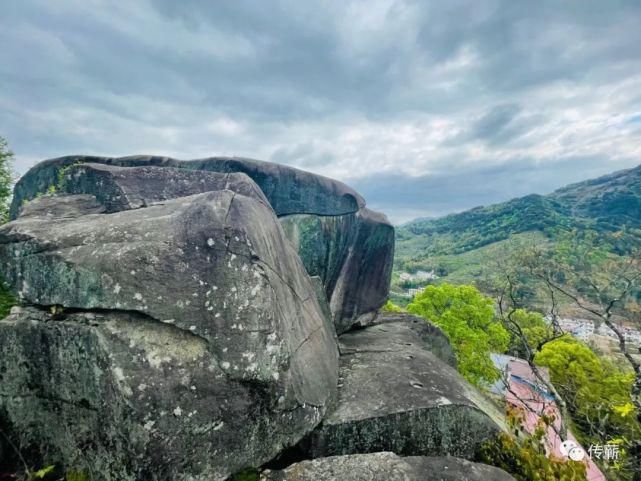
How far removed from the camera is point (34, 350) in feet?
16.7

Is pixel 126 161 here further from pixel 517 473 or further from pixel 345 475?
pixel 517 473

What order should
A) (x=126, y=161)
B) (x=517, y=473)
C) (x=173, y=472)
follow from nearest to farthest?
(x=173, y=472), (x=517, y=473), (x=126, y=161)

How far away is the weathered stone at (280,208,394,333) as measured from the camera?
12.3 meters

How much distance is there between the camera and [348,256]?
44.7 ft

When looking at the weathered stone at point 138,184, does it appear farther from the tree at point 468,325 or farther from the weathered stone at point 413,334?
the tree at point 468,325

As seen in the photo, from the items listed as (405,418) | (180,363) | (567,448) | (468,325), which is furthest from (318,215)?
(468,325)

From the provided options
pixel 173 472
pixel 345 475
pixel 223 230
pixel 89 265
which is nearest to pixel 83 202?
pixel 89 265

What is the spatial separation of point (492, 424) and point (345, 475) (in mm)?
3416

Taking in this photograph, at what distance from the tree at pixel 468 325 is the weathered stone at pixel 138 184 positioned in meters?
24.5

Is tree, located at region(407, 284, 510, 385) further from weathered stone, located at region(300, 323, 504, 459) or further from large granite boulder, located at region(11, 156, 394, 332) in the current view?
weathered stone, located at region(300, 323, 504, 459)

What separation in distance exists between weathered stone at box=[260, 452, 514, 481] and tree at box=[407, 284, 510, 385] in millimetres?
23337

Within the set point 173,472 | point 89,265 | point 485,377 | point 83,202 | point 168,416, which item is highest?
point 83,202

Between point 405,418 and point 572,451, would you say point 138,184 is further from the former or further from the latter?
point 572,451

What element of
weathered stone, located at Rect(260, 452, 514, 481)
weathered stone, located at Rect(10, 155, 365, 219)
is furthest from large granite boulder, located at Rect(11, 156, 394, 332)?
weathered stone, located at Rect(260, 452, 514, 481)
